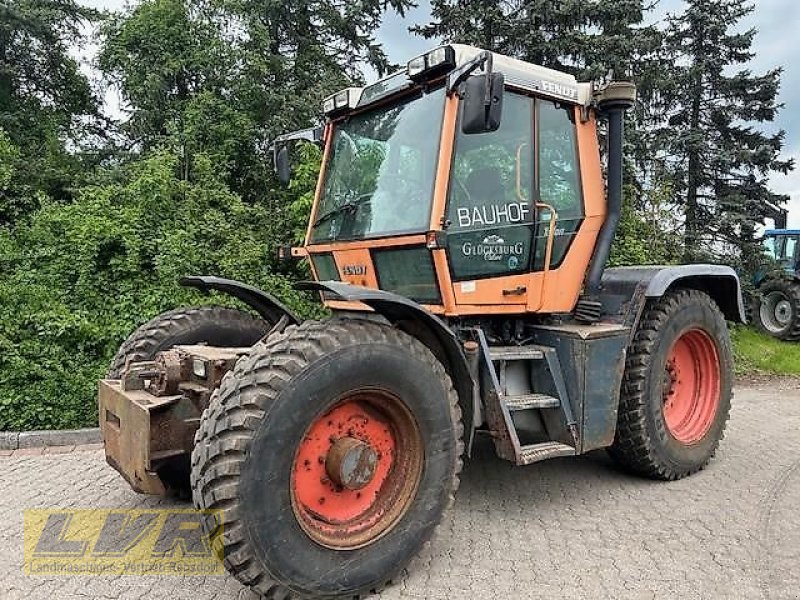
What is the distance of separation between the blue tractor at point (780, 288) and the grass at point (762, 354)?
30 cm

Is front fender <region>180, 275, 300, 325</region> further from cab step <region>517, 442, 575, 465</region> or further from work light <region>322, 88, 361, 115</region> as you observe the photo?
cab step <region>517, 442, 575, 465</region>


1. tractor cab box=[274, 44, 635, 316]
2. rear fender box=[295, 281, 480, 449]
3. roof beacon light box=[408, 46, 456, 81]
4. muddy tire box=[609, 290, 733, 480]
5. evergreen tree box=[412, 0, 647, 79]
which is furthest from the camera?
evergreen tree box=[412, 0, 647, 79]

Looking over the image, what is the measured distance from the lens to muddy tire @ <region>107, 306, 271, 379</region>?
13.3ft

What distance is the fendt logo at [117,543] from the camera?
320 centimetres

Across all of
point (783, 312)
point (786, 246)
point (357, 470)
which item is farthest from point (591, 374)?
point (786, 246)

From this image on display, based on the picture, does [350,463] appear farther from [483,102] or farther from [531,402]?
[483,102]

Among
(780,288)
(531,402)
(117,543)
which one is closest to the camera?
(117,543)

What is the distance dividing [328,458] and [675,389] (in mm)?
3170

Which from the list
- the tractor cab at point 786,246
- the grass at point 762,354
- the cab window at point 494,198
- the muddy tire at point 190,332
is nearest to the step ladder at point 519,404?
the cab window at point 494,198

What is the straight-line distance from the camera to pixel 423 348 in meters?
3.25

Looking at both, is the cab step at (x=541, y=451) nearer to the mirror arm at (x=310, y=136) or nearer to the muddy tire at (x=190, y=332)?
the muddy tire at (x=190, y=332)

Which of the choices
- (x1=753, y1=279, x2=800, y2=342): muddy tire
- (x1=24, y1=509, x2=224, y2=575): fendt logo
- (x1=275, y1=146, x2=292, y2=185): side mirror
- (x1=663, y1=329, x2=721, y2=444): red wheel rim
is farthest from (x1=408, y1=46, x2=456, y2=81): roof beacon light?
(x1=753, y1=279, x2=800, y2=342): muddy tire

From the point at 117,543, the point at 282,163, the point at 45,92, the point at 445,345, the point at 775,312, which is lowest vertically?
the point at 117,543

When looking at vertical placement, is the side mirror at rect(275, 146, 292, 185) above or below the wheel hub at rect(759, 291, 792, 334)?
above
